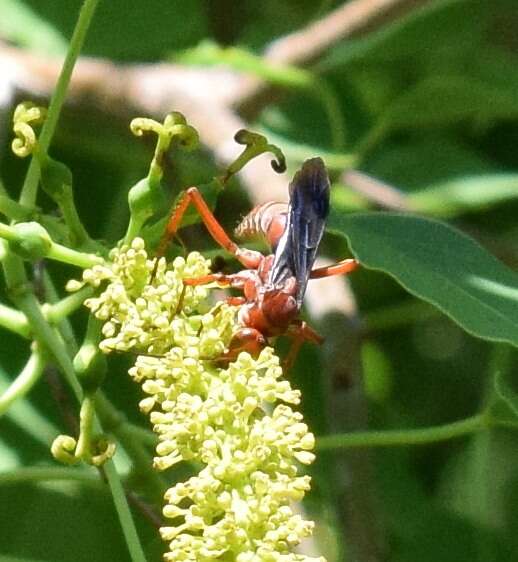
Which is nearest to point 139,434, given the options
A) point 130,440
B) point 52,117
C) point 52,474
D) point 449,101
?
point 130,440

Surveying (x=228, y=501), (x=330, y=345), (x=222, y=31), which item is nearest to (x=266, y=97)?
(x=222, y=31)

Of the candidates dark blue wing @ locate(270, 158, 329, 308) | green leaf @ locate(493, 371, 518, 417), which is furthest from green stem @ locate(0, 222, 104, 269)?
green leaf @ locate(493, 371, 518, 417)

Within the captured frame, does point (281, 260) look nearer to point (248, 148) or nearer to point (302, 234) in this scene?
point (302, 234)

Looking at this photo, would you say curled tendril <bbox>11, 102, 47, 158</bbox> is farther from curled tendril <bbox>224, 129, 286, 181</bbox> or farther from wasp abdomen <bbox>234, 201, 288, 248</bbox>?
wasp abdomen <bbox>234, 201, 288, 248</bbox>

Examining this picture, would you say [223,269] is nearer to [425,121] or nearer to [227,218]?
[227,218]

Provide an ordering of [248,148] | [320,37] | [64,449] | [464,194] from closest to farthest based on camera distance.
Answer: [64,449] → [248,148] → [320,37] → [464,194]

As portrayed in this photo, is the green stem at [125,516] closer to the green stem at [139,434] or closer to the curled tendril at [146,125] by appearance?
the green stem at [139,434]
